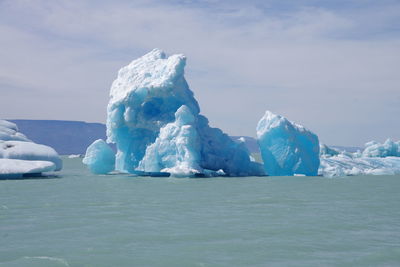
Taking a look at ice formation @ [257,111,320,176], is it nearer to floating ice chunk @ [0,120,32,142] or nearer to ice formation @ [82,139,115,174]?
ice formation @ [82,139,115,174]

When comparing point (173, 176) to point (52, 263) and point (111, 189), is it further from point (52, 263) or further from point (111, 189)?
point (52, 263)

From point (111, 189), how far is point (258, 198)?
5542mm

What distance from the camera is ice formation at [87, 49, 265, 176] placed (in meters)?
21.9

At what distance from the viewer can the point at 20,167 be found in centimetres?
2148

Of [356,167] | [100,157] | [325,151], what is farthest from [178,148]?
[325,151]

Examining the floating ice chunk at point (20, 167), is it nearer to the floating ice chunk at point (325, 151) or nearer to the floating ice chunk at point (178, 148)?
the floating ice chunk at point (178, 148)

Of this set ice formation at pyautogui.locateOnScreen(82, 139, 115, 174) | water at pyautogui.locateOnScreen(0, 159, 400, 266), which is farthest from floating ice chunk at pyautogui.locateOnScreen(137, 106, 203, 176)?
water at pyautogui.locateOnScreen(0, 159, 400, 266)

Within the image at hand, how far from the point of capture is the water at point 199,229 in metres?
7.06

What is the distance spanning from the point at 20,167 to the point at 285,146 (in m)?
11.5

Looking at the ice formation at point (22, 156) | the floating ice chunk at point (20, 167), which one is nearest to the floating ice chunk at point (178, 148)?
the floating ice chunk at point (20, 167)

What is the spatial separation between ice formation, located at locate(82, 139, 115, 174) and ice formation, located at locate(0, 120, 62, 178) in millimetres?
1563

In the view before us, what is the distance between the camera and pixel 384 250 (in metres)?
7.53

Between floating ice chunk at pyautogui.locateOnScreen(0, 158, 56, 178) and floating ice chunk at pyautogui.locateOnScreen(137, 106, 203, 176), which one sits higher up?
floating ice chunk at pyautogui.locateOnScreen(137, 106, 203, 176)

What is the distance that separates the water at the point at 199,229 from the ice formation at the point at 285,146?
706cm
